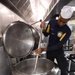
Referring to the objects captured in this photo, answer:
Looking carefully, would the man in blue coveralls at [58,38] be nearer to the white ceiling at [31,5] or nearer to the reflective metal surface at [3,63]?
the white ceiling at [31,5]

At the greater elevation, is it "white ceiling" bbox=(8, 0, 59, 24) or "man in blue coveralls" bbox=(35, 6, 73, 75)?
"white ceiling" bbox=(8, 0, 59, 24)

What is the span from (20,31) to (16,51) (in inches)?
6.5

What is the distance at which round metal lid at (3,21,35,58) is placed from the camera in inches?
40.4

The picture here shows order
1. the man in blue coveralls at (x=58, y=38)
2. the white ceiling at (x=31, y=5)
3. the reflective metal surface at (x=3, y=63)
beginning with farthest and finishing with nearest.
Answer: the man in blue coveralls at (x=58, y=38) → the white ceiling at (x=31, y=5) → the reflective metal surface at (x=3, y=63)

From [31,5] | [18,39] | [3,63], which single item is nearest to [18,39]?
[18,39]

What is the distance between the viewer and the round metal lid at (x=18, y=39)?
3.37ft

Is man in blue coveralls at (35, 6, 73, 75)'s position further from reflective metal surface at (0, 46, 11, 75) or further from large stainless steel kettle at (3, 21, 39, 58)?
reflective metal surface at (0, 46, 11, 75)

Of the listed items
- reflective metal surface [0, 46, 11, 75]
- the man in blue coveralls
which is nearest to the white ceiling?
the man in blue coveralls

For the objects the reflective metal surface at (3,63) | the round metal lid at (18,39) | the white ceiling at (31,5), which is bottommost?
the reflective metal surface at (3,63)

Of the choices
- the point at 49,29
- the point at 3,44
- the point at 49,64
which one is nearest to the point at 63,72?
the point at 49,64

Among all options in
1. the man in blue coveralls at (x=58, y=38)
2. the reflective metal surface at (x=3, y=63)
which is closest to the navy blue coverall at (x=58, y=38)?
the man in blue coveralls at (x=58, y=38)

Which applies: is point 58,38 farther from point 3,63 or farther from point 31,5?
point 3,63

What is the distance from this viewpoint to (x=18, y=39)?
1136mm

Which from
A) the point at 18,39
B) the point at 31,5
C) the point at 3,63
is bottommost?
the point at 3,63
